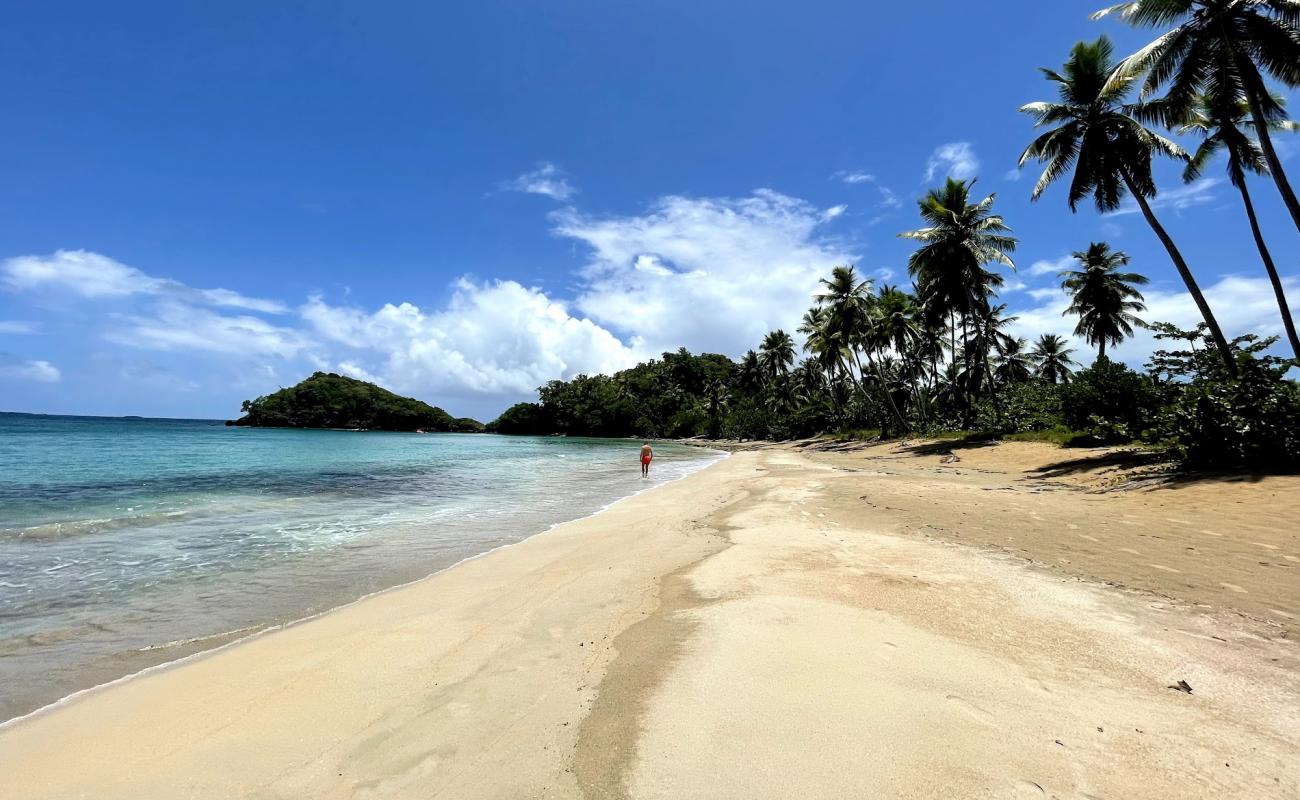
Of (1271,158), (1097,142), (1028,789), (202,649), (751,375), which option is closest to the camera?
(1028,789)

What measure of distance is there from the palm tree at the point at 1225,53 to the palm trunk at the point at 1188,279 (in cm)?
268

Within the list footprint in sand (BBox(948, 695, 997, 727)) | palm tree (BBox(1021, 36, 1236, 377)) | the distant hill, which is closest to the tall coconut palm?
palm tree (BBox(1021, 36, 1236, 377))

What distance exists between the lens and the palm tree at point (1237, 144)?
628 inches

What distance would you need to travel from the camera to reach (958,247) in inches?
1182

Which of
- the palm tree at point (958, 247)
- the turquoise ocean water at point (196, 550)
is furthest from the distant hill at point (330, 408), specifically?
the palm tree at point (958, 247)

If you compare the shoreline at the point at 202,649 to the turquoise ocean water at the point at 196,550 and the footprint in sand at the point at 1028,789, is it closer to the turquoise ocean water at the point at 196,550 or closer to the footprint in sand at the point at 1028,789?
the turquoise ocean water at the point at 196,550

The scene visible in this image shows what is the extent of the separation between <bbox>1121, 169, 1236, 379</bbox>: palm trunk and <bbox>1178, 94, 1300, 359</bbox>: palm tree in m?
1.70

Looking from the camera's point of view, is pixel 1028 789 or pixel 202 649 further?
pixel 202 649

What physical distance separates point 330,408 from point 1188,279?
150 m

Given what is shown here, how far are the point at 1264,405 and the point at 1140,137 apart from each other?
1161 centimetres

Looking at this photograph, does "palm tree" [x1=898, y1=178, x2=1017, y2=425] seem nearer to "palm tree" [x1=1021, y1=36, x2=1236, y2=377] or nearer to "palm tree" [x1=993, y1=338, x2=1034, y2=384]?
"palm tree" [x1=1021, y1=36, x2=1236, y2=377]

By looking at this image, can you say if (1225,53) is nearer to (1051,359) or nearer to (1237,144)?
(1237,144)

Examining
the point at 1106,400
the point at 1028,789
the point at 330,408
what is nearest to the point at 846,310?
the point at 1106,400

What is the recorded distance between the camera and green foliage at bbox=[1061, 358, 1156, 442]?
60.9 feet
